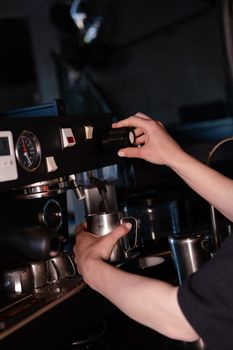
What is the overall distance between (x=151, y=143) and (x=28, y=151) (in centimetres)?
40

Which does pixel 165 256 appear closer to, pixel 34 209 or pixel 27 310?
pixel 34 209

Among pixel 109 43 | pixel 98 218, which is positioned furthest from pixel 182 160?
pixel 109 43

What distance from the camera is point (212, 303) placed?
784 millimetres

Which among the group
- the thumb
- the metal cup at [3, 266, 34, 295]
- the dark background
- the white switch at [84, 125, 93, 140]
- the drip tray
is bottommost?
the drip tray

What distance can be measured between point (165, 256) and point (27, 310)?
592 millimetres

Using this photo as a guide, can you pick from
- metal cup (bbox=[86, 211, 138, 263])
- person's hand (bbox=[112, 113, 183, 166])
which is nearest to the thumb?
metal cup (bbox=[86, 211, 138, 263])

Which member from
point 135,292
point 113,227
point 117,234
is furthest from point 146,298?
point 113,227

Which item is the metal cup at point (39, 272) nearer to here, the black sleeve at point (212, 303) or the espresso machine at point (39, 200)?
the espresso machine at point (39, 200)

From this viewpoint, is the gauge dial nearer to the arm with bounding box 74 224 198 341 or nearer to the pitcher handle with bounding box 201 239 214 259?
the arm with bounding box 74 224 198 341

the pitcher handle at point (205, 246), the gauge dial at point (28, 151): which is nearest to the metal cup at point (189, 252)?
the pitcher handle at point (205, 246)

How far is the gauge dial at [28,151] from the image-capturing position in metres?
0.91

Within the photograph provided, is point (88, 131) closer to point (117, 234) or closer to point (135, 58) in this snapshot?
point (117, 234)

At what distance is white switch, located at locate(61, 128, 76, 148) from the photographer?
1.02 m

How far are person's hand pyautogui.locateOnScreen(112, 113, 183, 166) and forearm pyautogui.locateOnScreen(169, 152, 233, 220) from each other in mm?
23
